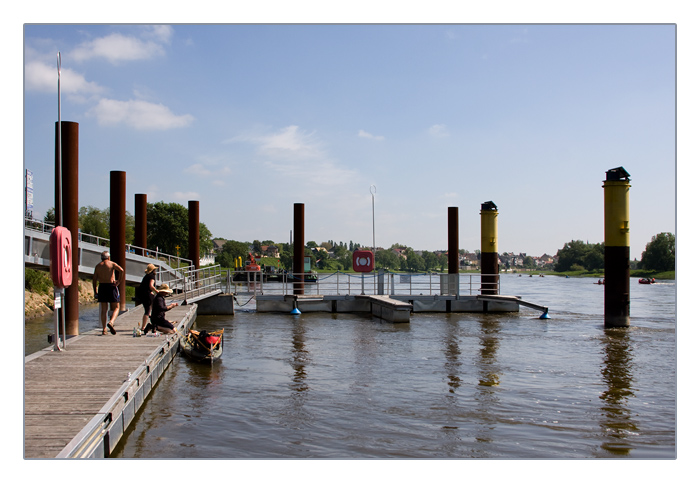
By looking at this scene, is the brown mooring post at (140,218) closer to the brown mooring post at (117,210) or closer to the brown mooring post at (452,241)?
the brown mooring post at (117,210)

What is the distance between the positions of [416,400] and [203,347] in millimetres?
5543

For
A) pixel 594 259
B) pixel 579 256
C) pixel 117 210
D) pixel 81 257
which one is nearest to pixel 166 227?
pixel 81 257

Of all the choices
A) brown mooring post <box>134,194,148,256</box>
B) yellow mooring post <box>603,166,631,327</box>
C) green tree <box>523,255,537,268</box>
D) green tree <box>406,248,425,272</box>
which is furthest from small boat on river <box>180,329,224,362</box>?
green tree <box>523,255,537,268</box>

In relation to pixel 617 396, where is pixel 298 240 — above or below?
above

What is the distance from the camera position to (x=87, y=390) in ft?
26.2

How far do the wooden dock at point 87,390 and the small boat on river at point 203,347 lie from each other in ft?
2.15

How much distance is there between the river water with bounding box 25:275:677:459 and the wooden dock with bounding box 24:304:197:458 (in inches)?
18.6

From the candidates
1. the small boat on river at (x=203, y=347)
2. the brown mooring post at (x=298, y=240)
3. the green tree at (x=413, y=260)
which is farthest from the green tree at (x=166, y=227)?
the small boat on river at (x=203, y=347)

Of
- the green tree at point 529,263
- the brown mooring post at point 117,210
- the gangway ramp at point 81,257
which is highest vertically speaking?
the brown mooring post at point 117,210

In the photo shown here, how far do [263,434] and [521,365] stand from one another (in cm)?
767

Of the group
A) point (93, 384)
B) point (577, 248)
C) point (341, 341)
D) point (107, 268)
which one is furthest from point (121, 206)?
point (577, 248)

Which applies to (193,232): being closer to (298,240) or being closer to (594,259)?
(298,240)

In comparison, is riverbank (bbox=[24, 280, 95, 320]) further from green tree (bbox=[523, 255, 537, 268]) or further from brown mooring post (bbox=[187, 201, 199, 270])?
green tree (bbox=[523, 255, 537, 268])

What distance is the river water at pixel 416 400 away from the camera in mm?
7680
